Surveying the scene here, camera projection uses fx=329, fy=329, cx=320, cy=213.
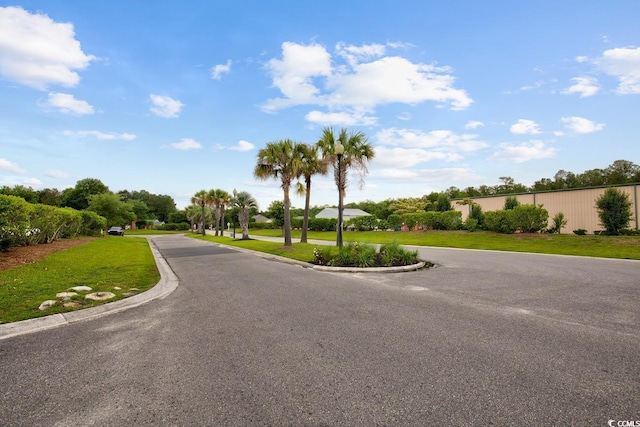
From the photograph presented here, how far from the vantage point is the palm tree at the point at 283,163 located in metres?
22.1

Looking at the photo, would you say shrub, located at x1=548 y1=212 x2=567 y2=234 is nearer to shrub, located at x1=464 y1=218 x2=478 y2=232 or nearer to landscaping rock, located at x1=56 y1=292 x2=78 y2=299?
shrub, located at x1=464 y1=218 x2=478 y2=232

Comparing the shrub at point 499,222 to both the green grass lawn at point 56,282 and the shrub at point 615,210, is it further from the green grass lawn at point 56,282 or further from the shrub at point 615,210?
the green grass lawn at point 56,282

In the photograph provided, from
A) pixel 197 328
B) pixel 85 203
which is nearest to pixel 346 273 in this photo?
pixel 197 328

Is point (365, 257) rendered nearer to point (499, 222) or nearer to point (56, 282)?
point (56, 282)

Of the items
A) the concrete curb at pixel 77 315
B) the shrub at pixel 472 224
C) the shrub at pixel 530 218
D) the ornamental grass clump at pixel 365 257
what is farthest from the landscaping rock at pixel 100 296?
the shrub at pixel 472 224

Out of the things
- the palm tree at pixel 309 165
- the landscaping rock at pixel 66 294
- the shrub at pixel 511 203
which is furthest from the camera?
the shrub at pixel 511 203

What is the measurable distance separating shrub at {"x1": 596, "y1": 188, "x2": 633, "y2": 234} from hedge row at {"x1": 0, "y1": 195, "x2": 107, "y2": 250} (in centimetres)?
3148

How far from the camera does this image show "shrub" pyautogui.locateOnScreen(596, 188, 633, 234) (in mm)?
20641

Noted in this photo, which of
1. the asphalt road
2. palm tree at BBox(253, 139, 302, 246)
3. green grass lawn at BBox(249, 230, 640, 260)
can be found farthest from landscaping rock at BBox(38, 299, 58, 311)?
palm tree at BBox(253, 139, 302, 246)

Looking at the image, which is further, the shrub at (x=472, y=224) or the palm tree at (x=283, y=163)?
the shrub at (x=472, y=224)

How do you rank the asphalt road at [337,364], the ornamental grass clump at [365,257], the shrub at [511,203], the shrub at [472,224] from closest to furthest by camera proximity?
the asphalt road at [337,364]
the ornamental grass clump at [365,257]
the shrub at [511,203]
the shrub at [472,224]

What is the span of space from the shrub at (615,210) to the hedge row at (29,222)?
31.5m

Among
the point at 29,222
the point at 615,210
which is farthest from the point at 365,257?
the point at 615,210

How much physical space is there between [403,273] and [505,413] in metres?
8.49
